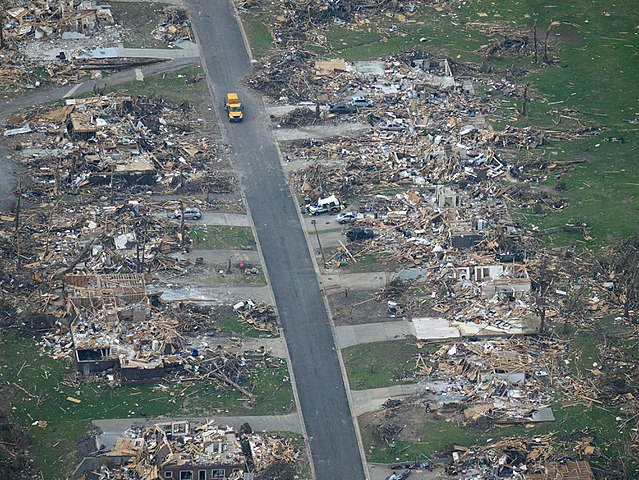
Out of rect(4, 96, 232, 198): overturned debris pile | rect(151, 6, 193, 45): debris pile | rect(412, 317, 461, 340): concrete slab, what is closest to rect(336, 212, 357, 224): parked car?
rect(4, 96, 232, 198): overturned debris pile

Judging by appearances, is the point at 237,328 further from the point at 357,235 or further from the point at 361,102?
the point at 361,102

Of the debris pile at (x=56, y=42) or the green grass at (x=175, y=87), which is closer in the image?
the green grass at (x=175, y=87)

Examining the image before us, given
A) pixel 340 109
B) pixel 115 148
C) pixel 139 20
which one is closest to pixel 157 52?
pixel 139 20

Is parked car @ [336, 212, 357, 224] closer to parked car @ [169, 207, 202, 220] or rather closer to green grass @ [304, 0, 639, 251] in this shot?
parked car @ [169, 207, 202, 220]

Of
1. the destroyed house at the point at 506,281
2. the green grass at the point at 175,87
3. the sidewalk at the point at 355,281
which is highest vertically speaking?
the green grass at the point at 175,87

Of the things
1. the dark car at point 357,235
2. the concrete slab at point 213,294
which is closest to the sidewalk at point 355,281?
the dark car at point 357,235

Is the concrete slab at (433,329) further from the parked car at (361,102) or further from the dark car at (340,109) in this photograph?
the parked car at (361,102)
